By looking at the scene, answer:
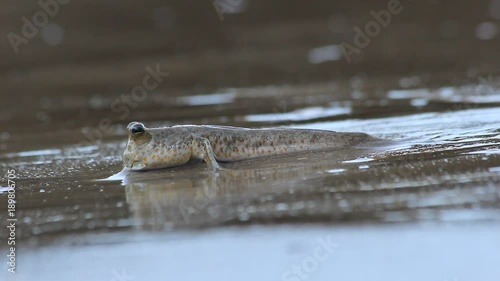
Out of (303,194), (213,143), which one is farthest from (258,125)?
(303,194)

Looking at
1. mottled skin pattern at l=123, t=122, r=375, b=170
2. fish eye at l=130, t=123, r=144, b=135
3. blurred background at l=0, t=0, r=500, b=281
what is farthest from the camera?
mottled skin pattern at l=123, t=122, r=375, b=170

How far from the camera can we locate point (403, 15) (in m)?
16.4

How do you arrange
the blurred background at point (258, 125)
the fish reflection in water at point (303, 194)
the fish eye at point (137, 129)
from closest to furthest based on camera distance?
the blurred background at point (258, 125)
the fish reflection in water at point (303, 194)
the fish eye at point (137, 129)

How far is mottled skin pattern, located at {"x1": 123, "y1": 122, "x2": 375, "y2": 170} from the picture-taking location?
5988 mm

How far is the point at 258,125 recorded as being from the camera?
8.11 meters

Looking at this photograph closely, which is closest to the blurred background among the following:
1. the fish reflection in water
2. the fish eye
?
the fish reflection in water

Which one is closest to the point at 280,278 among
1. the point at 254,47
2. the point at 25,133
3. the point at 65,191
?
the point at 65,191

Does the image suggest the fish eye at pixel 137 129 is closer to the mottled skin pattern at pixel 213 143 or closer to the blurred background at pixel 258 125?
the mottled skin pattern at pixel 213 143

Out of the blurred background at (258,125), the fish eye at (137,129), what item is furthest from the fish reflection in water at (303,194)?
the fish eye at (137,129)

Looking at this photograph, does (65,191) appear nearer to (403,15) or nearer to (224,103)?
(224,103)

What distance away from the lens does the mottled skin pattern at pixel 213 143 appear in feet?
19.6

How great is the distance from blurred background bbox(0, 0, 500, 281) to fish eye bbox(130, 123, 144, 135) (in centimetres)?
31

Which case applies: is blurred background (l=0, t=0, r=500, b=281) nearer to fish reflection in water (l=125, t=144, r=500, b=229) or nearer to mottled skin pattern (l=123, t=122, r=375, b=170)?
fish reflection in water (l=125, t=144, r=500, b=229)

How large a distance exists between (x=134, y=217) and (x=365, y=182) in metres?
1.41
